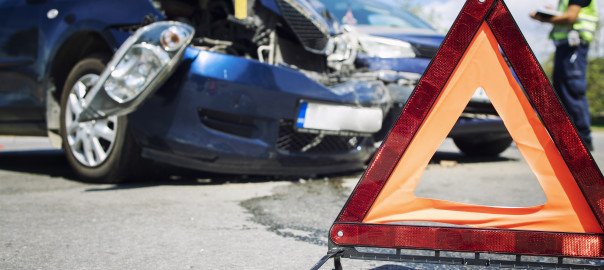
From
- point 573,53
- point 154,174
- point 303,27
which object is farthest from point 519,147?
point 573,53

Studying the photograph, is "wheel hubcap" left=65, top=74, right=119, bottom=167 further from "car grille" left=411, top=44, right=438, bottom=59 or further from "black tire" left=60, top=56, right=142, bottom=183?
"car grille" left=411, top=44, right=438, bottom=59

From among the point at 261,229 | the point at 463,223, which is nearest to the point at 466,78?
the point at 463,223

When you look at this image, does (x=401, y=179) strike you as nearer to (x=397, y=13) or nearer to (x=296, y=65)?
(x=296, y=65)

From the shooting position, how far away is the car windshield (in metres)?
6.08

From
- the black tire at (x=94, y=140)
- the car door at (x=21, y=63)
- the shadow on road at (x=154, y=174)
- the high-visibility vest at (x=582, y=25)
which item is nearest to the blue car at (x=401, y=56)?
the shadow on road at (x=154, y=174)

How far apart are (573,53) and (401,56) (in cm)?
142

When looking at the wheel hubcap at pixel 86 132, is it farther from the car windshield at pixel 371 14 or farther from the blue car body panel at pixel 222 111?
the car windshield at pixel 371 14

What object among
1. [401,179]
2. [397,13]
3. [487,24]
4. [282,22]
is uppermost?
[397,13]

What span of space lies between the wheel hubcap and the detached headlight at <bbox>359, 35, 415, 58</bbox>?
226 centimetres

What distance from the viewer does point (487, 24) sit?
182cm

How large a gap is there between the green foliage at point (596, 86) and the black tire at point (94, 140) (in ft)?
124

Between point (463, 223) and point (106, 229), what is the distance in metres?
1.63

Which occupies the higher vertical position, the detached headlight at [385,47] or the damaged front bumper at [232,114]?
the detached headlight at [385,47]

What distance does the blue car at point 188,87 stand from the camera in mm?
3580
